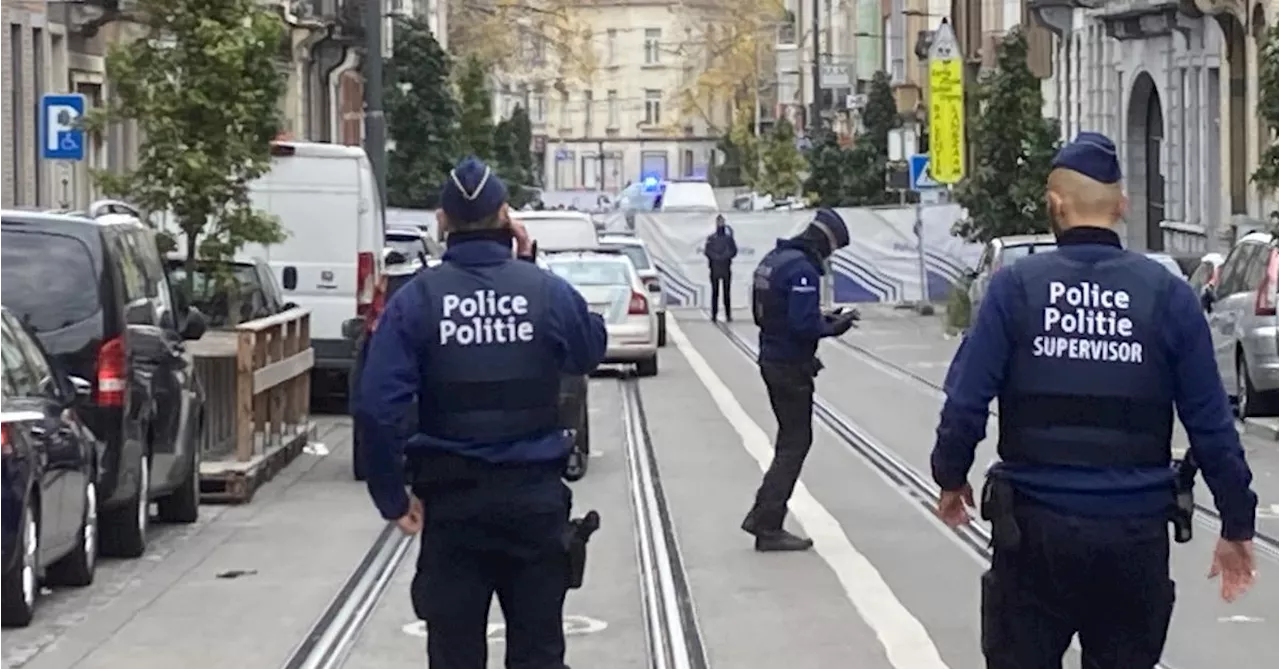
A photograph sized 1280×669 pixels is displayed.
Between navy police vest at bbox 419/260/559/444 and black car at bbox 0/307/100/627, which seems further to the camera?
black car at bbox 0/307/100/627

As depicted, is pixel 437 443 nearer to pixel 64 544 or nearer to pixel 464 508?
pixel 464 508

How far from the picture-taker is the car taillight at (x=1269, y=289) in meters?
24.0

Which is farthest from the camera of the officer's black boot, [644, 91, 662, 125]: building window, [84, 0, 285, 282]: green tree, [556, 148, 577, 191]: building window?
[556, 148, 577, 191]: building window

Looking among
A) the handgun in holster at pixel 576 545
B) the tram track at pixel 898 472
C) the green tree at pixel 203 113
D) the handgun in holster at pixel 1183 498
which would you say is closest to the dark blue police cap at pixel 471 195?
the handgun in holster at pixel 576 545

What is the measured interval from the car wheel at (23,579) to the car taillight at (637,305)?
61.8 feet

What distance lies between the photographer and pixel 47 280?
14.6 meters

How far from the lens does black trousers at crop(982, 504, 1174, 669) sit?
6945 millimetres

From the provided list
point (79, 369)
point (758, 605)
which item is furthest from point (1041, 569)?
point (79, 369)

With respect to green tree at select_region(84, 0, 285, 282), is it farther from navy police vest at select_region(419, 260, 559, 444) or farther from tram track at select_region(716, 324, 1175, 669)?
navy police vest at select_region(419, 260, 559, 444)

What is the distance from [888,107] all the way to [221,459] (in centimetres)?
5175

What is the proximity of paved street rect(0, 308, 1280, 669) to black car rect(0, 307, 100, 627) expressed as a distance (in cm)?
22

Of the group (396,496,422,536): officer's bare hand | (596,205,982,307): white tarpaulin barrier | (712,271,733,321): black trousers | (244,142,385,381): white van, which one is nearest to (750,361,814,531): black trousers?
(396,496,422,536): officer's bare hand

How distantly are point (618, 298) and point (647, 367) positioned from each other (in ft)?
4.25

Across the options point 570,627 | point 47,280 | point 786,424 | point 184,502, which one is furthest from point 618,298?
point 570,627
